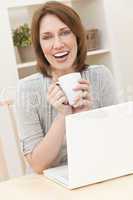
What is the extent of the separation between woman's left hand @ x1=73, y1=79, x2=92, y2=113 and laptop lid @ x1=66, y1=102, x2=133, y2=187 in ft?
0.41

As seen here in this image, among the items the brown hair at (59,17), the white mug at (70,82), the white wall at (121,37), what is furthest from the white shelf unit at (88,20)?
the white mug at (70,82)

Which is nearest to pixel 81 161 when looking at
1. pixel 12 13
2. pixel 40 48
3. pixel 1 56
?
pixel 40 48

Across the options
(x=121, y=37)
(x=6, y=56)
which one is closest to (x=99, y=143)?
(x=6, y=56)

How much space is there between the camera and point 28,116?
1457mm

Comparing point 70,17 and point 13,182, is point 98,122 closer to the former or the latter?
point 13,182

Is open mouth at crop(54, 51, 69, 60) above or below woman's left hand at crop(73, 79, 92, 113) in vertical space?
above

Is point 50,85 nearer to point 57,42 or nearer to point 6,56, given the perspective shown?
point 57,42

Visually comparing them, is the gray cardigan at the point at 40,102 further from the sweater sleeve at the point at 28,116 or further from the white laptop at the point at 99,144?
the white laptop at the point at 99,144

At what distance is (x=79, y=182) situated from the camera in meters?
1.08

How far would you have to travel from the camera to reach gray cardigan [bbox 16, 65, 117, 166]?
4.70 feet

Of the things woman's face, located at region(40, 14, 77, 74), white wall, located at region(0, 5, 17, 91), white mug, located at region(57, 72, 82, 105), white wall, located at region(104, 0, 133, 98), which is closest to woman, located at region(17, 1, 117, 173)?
woman's face, located at region(40, 14, 77, 74)

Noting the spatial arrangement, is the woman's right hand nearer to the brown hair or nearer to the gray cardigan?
the gray cardigan

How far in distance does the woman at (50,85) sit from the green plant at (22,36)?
2.86 feet

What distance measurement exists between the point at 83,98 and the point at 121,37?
146 centimetres
